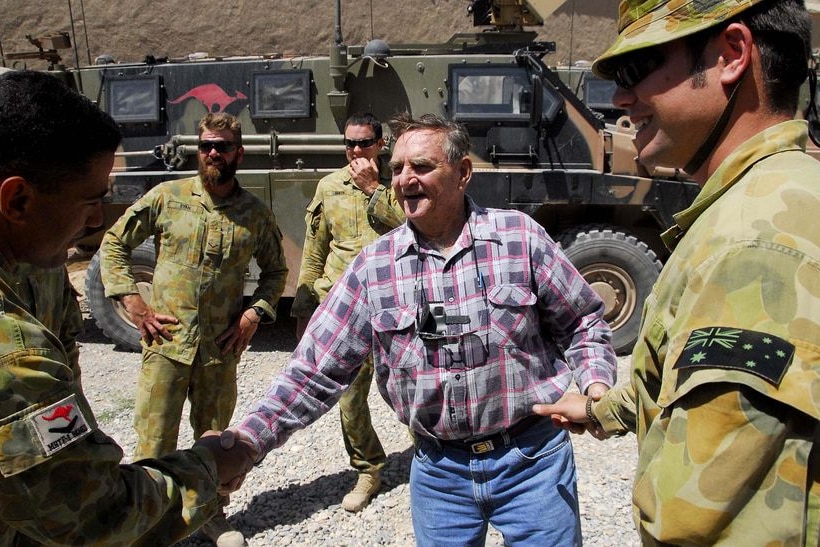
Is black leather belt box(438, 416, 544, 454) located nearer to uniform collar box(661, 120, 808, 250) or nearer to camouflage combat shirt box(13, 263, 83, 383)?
uniform collar box(661, 120, 808, 250)

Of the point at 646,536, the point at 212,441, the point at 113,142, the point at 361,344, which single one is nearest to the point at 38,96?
the point at 113,142

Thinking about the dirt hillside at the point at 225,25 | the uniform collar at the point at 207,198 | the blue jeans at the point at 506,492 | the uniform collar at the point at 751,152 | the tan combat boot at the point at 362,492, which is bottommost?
the tan combat boot at the point at 362,492

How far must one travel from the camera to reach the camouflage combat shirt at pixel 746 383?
905mm

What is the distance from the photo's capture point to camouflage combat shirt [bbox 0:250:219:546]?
3.87ft

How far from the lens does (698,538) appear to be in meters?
0.96

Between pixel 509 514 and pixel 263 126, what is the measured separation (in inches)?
202

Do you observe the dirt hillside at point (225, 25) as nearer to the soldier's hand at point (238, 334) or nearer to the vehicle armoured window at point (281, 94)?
the vehicle armoured window at point (281, 94)

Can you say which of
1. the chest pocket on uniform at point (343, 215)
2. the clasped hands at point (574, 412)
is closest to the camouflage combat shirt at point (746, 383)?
the clasped hands at point (574, 412)

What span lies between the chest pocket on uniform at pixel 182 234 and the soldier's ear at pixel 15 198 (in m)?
2.00

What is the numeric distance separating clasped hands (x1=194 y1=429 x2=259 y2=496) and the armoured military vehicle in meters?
3.98

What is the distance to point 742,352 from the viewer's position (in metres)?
0.91

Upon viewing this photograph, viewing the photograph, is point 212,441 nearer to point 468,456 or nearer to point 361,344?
point 361,344

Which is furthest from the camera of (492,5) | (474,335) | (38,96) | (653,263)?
(492,5)

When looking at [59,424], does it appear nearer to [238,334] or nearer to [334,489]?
[238,334]
